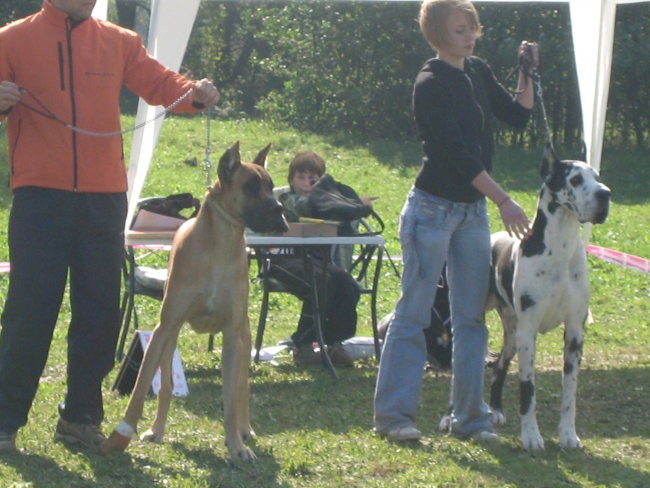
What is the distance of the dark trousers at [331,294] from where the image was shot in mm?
7492

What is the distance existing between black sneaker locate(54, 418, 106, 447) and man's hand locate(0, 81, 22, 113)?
1.38m

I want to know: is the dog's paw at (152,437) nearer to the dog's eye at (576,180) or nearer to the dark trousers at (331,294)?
the dog's eye at (576,180)

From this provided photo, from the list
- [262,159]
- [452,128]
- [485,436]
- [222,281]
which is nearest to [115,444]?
[222,281]

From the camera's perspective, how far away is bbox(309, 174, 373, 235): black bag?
283 inches

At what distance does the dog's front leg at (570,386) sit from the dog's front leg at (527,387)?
11 cm

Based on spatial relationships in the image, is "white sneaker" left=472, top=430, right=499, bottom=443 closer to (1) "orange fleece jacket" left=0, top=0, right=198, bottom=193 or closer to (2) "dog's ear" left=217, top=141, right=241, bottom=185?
(2) "dog's ear" left=217, top=141, right=241, bottom=185

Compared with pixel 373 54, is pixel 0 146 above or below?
below

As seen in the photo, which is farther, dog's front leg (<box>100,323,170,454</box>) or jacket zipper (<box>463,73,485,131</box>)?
jacket zipper (<box>463,73,485,131</box>)

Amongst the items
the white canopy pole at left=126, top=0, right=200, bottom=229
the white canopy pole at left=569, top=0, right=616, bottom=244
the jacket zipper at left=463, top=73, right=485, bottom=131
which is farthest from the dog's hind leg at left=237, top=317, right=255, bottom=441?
the white canopy pole at left=569, top=0, right=616, bottom=244

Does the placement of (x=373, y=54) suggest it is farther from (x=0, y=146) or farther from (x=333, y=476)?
(x=333, y=476)

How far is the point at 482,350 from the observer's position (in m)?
5.41

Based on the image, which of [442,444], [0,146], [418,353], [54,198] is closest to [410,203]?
[418,353]

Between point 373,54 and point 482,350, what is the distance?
16.8 m

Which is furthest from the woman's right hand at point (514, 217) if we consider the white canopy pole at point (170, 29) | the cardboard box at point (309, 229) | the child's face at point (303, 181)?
the white canopy pole at point (170, 29)
